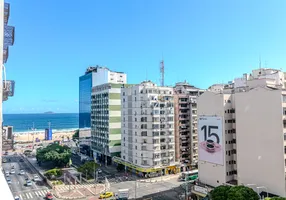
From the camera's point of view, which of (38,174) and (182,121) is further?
(182,121)

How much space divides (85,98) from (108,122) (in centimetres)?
2173

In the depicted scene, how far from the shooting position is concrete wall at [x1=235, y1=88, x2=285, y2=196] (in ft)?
119

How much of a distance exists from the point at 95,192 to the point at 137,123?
2020 cm

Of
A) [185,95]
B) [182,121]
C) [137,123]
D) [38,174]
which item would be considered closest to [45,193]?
[38,174]

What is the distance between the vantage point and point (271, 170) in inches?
1451

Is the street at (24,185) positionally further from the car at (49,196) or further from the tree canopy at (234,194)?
the tree canopy at (234,194)

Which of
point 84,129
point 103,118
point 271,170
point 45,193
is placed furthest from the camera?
point 84,129

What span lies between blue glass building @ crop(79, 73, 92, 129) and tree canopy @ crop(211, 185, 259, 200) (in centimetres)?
5878

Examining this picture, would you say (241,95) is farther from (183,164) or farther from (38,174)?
(38,174)

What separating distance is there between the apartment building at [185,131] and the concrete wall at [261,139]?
2371 cm

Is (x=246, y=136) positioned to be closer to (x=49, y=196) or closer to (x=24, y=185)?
(x=49, y=196)

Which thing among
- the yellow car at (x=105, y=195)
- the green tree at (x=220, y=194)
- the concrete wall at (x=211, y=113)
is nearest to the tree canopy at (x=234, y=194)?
the green tree at (x=220, y=194)

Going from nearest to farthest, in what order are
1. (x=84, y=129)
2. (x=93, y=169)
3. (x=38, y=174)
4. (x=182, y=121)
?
(x=93, y=169) < (x=38, y=174) < (x=182, y=121) < (x=84, y=129)

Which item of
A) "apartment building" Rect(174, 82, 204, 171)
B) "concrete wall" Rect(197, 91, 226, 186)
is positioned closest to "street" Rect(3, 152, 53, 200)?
"concrete wall" Rect(197, 91, 226, 186)
